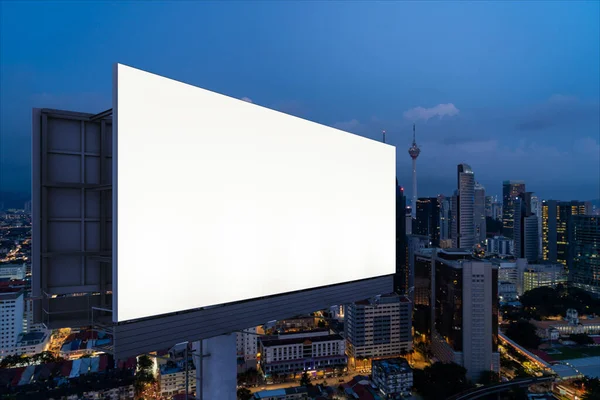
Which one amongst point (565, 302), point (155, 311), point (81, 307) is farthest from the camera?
point (565, 302)

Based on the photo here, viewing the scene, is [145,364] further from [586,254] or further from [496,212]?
[496,212]

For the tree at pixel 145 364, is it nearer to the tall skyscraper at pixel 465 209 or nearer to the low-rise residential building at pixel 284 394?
the low-rise residential building at pixel 284 394

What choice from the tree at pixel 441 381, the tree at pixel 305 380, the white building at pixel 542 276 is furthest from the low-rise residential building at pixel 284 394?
the white building at pixel 542 276

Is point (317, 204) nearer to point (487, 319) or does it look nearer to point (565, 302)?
point (487, 319)

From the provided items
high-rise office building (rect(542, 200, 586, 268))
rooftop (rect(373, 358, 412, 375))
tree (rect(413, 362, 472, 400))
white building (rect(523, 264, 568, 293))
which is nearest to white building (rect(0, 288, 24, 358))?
rooftop (rect(373, 358, 412, 375))

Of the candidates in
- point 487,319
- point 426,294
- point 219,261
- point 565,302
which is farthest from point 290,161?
point 565,302
